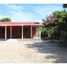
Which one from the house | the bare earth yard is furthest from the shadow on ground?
the house

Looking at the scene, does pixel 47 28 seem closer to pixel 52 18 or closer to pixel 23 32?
pixel 52 18

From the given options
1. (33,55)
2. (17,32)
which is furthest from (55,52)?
(17,32)

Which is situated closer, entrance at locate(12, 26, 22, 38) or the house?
the house

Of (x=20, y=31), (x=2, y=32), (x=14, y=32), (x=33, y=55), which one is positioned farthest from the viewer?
(x=20, y=31)

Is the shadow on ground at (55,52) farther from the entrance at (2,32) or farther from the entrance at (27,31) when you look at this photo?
the entrance at (27,31)

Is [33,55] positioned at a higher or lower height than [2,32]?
higher

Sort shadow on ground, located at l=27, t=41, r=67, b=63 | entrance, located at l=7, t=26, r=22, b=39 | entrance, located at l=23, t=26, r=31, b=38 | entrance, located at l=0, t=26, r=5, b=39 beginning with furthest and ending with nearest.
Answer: entrance, located at l=23, t=26, r=31, b=38 < entrance, located at l=7, t=26, r=22, b=39 < entrance, located at l=0, t=26, r=5, b=39 < shadow on ground, located at l=27, t=41, r=67, b=63

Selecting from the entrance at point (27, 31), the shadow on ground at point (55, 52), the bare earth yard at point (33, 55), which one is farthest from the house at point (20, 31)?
the bare earth yard at point (33, 55)

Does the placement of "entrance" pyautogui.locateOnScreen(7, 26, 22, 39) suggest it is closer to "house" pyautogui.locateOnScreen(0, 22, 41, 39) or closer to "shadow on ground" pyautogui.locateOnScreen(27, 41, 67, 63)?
"house" pyautogui.locateOnScreen(0, 22, 41, 39)

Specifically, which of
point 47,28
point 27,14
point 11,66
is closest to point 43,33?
point 47,28

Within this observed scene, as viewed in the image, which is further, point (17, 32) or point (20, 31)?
point (17, 32)

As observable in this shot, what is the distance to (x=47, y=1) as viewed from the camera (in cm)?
366

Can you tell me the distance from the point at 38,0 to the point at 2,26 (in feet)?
81.8

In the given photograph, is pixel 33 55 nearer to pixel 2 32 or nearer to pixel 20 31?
pixel 2 32
